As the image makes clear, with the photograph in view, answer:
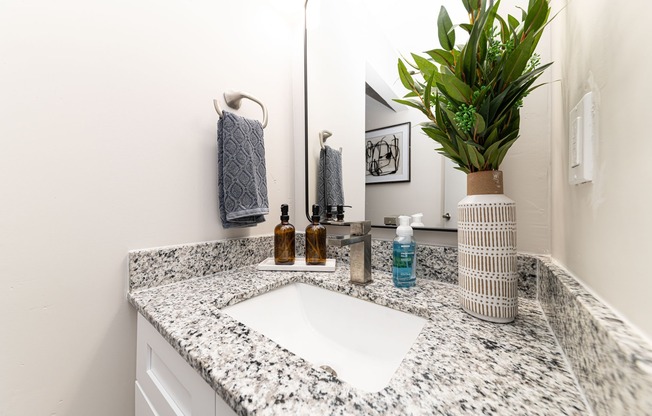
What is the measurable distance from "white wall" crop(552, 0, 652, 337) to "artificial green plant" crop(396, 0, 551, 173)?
6cm

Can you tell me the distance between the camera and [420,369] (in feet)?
1.05

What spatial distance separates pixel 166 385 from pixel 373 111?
2.96ft

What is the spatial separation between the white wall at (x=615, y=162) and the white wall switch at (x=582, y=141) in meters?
0.01

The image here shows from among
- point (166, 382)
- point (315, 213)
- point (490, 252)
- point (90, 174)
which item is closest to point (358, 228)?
point (315, 213)

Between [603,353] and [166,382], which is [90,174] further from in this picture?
[603,353]

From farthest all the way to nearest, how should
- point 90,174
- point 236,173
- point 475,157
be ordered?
point 236,173
point 90,174
point 475,157

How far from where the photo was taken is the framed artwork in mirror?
0.77 m

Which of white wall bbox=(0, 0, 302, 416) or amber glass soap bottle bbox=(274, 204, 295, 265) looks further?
amber glass soap bottle bbox=(274, 204, 295, 265)

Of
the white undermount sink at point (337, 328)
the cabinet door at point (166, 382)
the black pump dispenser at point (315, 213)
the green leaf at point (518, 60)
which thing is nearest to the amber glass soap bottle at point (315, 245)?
the black pump dispenser at point (315, 213)

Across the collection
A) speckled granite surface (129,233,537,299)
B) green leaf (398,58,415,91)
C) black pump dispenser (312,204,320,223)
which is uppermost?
green leaf (398,58,415,91)

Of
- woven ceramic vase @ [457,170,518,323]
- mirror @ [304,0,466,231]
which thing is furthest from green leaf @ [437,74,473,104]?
mirror @ [304,0,466,231]

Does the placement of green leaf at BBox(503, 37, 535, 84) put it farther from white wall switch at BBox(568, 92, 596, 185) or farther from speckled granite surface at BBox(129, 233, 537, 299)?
speckled granite surface at BBox(129, 233, 537, 299)

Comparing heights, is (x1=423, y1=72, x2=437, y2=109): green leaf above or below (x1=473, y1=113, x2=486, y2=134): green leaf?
above

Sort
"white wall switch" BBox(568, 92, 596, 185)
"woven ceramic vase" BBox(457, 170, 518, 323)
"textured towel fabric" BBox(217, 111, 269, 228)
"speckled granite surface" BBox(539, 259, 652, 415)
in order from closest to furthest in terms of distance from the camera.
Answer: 1. "speckled granite surface" BBox(539, 259, 652, 415)
2. "white wall switch" BBox(568, 92, 596, 185)
3. "woven ceramic vase" BBox(457, 170, 518, 323)
4. "textured towel fabric" BBox(217, 111, 269, 228)
